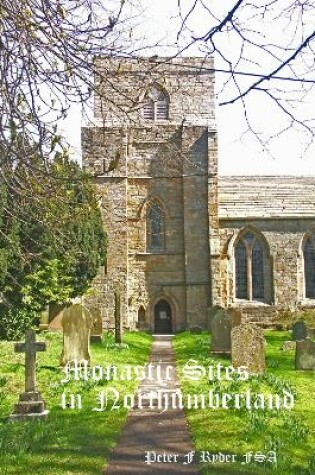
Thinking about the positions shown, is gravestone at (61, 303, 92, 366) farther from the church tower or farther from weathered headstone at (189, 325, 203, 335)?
the church tower

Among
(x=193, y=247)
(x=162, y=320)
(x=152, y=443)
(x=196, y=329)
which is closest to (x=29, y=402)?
(x=152, y=443)

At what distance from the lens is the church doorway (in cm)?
2678

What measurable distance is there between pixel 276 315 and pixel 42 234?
12.0 meters

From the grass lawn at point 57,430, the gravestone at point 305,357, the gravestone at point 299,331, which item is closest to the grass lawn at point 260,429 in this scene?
the gravestone at point 305,357

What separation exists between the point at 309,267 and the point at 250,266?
2872mm

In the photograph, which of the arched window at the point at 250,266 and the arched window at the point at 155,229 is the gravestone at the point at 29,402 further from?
the arched window at the point at 250,266

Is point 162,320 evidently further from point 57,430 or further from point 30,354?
point 57,430

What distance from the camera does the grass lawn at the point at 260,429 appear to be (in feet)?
19.3

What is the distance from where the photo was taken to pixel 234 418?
7.93 metres

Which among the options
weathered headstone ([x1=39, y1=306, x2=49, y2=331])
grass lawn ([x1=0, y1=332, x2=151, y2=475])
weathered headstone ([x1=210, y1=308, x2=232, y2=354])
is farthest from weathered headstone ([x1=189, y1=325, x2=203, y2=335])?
Answer: grass lawn ([x1=0, y1=332, x2=151, y2=475])

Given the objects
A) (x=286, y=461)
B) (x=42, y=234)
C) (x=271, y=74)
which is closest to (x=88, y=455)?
(x=286, y=461)

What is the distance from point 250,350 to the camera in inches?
475

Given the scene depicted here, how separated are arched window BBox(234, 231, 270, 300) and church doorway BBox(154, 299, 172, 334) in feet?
11.1

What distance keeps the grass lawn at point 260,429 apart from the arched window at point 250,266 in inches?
609
